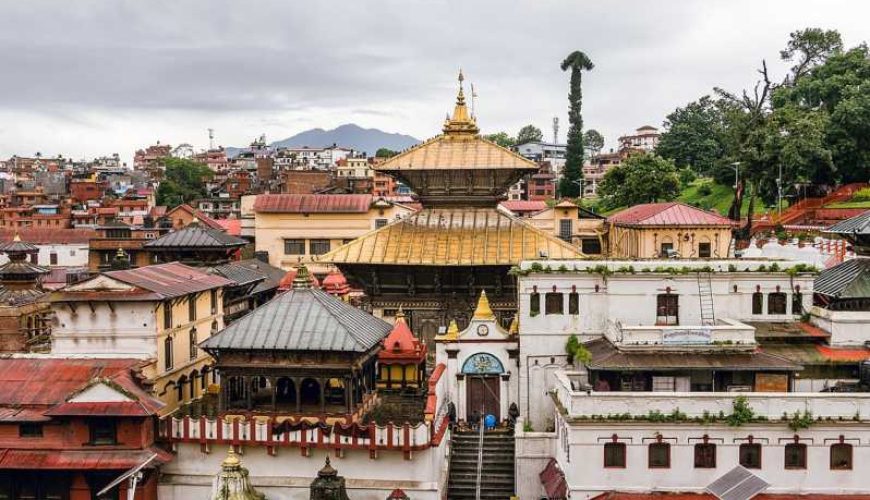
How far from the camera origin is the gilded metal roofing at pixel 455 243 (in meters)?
36.2

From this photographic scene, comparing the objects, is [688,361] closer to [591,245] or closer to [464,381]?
[464,381]

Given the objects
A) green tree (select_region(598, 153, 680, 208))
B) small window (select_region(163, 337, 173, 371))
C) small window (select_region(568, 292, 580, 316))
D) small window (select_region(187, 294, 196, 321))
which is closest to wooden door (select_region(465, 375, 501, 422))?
small window (select_region(568, 292, 580, 316))

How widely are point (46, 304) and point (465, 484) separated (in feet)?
98.7

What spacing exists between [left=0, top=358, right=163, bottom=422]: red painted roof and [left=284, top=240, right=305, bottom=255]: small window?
1598 inches

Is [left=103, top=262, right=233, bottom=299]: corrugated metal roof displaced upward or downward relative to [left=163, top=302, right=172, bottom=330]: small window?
upward

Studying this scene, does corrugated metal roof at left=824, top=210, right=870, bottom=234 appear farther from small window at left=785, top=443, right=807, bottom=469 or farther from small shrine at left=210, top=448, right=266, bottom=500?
small shrine at left=210, top=448, right=266, bottom=500

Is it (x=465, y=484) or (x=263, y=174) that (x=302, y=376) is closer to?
(x=465, y=484)

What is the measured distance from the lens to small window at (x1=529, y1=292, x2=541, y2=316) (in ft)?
99.5

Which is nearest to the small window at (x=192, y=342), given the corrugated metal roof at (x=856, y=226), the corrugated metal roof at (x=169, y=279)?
the corrugated metal roof at (x=169, y=279)

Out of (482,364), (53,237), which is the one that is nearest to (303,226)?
(53,237)

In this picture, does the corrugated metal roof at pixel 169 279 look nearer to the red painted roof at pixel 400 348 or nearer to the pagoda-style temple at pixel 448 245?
the pagoda-style temple at pixel 448 245

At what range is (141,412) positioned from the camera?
2659 cm

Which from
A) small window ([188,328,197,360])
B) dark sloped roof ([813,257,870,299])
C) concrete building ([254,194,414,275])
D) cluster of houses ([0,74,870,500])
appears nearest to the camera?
cluster of houses ([0,74,870,500])

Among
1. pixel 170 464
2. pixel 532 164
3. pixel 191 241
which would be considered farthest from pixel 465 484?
pixel 191 241
